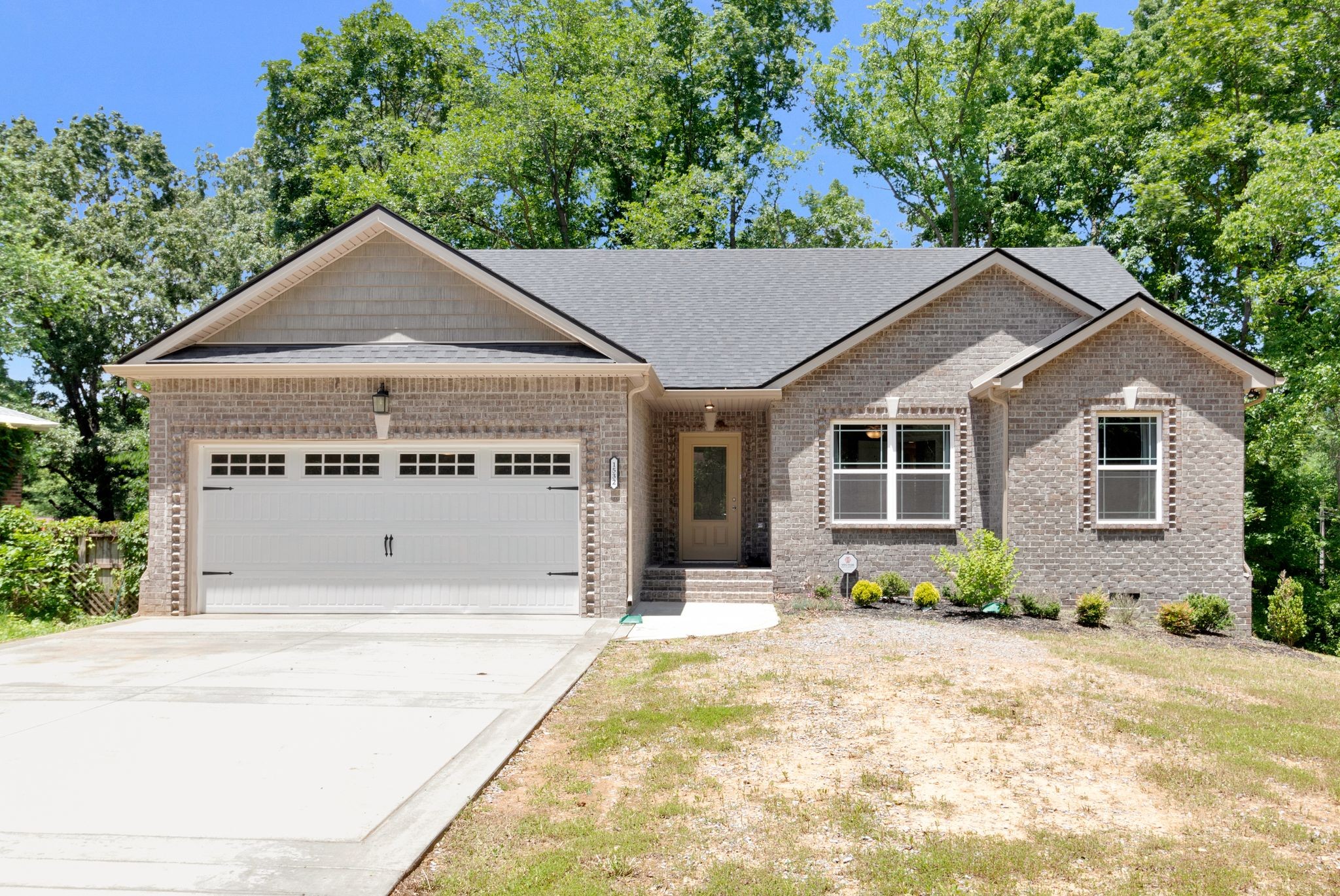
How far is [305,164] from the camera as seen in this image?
29047mm

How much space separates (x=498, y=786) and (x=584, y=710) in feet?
5.66

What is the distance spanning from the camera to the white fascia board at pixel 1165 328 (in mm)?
11781

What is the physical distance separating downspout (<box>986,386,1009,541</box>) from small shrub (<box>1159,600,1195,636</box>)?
7.52 feet

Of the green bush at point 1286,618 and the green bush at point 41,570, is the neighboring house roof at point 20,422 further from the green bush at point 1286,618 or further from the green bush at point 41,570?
the green bush at point 1286,618

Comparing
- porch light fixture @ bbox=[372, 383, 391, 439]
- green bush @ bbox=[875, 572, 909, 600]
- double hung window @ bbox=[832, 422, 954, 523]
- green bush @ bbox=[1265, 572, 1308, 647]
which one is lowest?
green bush @ bbox=[1265, 572, 1308, 647]

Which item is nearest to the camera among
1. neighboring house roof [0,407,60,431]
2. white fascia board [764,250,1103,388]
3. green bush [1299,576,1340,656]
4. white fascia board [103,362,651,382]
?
white fascia board [103,362,651,382]

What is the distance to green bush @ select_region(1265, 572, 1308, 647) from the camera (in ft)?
38.3

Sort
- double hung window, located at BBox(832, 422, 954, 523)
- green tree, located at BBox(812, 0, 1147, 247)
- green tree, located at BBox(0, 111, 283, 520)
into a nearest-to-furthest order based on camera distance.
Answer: double hung window, located at BBox(832, 422, 954, 523) < green tree, located at BBox(812, 0, 1147, 247) < green tree, located at BBox(0, 111, 283, 520)

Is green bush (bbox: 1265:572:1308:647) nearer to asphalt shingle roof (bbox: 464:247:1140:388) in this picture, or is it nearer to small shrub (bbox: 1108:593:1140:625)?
small shrub (bbox: 1108:593:1140:625)

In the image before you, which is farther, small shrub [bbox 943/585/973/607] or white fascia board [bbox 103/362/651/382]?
small shrub [bbox 943/585/973/607]

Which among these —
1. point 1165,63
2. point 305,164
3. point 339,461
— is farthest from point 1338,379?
point 305,164

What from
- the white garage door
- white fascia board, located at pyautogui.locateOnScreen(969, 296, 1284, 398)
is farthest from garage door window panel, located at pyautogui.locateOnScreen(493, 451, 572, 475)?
white fascia board, located at pyautogui.locateOnScreen(969, 296, 1284, 398)

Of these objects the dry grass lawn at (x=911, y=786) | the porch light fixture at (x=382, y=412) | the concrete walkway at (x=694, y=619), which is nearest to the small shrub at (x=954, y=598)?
the concrete walkway at (x=694, y=619)

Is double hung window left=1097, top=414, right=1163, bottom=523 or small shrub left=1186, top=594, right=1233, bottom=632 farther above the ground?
double hung window left=1097, top=414, right=1163, bottom=523
